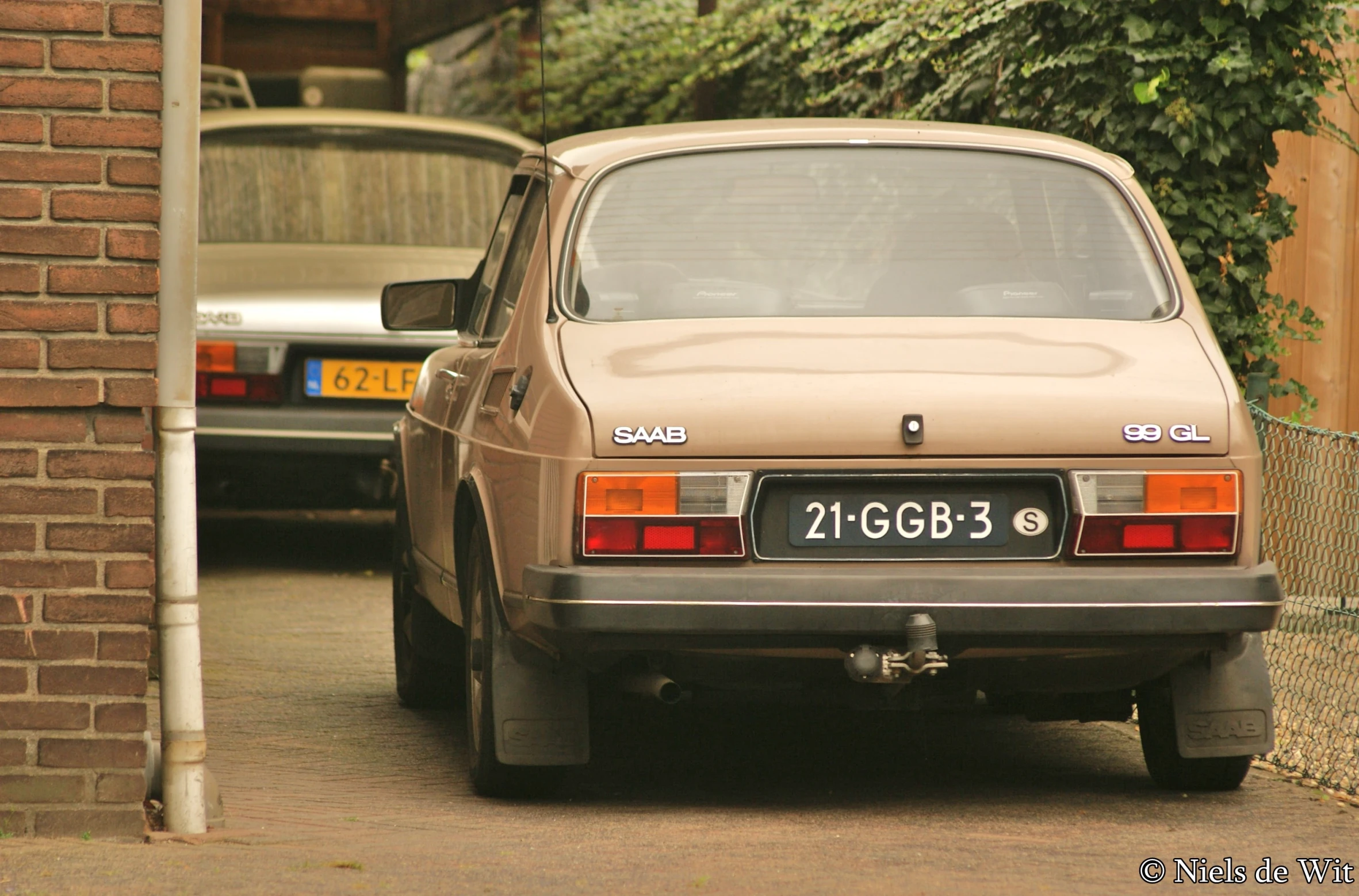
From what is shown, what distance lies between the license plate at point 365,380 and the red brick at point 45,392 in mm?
4768

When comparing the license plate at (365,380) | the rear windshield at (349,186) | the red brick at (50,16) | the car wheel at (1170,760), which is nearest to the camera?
the red brick at (50,16)

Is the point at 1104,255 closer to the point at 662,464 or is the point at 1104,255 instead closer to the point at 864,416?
the point at 864,416

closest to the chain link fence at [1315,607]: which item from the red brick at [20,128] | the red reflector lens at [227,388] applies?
the red brick at [20,128]

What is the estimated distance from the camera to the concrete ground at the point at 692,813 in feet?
13.9

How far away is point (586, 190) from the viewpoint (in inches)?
212

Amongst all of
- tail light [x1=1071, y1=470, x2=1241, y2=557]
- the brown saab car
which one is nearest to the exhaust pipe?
the brown saab car

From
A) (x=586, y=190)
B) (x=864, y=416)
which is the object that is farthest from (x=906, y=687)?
(x=586, y=190)

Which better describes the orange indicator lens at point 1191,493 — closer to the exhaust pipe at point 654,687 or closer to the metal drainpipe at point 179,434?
the exhaust pipe at point 654,687

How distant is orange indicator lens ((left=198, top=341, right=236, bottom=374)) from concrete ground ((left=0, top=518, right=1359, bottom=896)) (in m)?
2.05

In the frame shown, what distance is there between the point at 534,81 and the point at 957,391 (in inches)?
511

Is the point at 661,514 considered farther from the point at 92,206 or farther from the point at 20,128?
the point at 20,128

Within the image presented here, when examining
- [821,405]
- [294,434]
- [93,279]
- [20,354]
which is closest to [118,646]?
[20,354]

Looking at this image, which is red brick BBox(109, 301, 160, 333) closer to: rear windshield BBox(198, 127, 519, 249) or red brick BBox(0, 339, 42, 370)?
red brick BBox(0, 339, 42, 370)

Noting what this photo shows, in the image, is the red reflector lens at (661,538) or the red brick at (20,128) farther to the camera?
the red reflector lens at (661,538)
